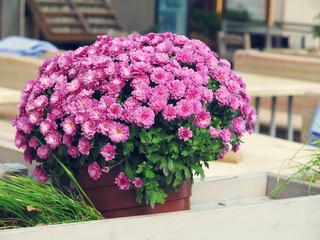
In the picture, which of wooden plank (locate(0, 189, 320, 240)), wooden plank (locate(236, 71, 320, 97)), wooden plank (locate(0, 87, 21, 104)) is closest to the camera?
wooden plank (locate(0, 189, 320, 240))

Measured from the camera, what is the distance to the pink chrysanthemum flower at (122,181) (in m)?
1.45

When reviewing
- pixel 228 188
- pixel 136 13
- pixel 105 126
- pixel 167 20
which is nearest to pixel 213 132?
pixel 105 126

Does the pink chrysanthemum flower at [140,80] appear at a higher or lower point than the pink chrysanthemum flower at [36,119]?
higher

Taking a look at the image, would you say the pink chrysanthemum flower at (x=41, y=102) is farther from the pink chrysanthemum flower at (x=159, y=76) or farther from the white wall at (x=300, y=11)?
the white wall at (x=300, y=11)

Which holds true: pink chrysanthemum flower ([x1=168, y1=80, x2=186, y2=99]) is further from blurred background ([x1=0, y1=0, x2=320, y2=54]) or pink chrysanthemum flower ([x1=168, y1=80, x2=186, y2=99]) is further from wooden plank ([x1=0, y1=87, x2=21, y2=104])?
blurred background ([x1=0, y1=0, x2=320, y2=54])

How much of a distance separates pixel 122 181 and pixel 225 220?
10.2 inches

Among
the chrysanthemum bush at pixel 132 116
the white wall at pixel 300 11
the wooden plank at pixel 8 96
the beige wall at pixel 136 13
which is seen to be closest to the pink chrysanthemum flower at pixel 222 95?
the chrysanthemum bush at pixel 132 116

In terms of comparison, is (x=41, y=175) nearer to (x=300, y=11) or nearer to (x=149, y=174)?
(x=149, y=174)

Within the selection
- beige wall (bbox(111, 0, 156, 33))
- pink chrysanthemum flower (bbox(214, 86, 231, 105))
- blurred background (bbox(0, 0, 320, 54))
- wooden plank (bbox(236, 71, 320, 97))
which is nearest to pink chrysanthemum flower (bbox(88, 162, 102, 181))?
pink chrysanthemum flower (bbox(214, 86, 231, 105))

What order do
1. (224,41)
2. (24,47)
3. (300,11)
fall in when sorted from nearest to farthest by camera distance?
(24,47)
(224,41)
(300,11)

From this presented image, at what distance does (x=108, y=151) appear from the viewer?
1.42 meters

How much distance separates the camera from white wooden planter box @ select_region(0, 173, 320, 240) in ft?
4.33

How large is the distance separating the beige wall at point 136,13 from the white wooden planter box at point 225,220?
990 cm

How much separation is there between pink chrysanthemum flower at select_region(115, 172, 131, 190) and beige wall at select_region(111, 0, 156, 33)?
33.8 feet
